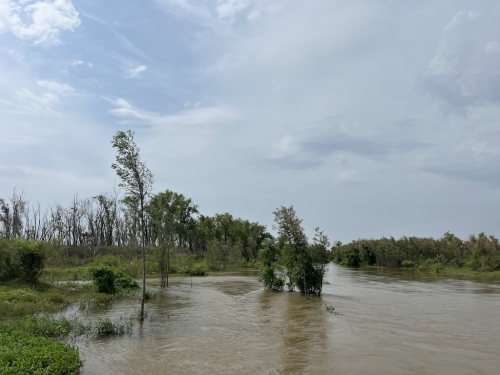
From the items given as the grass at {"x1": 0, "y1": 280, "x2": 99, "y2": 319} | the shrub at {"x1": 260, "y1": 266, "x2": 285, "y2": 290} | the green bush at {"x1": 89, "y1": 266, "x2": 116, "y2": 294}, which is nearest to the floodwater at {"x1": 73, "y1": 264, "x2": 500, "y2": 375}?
the grass at {"x1": 0, "y1": 280, "x2": 99, "y2": 319}

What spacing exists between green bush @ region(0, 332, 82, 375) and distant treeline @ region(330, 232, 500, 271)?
1872 inches

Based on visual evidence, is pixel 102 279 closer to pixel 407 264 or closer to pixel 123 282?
pixel 123 282

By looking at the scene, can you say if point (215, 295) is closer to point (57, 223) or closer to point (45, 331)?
point (45, 331)

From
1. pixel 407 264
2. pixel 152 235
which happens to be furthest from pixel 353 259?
pixel 152 235

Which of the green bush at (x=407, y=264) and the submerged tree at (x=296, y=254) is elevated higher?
the submerged tree at (x=296, y=254)

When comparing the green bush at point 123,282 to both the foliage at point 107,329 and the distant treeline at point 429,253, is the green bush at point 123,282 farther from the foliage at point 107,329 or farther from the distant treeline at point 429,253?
the distant treeline at point 429,253

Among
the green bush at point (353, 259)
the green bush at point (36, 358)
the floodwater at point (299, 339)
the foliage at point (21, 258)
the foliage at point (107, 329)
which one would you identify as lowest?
the green bush at point (353, 259)

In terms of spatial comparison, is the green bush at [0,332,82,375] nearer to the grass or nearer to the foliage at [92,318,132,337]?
the foliage at [92,318,132,337]

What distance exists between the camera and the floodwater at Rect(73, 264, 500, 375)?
9.28 metres

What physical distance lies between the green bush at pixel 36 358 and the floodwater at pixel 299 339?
1.07m

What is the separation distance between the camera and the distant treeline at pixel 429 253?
4672cm

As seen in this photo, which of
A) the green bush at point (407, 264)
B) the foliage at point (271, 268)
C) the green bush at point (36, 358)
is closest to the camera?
the green bush at point (36, 358)

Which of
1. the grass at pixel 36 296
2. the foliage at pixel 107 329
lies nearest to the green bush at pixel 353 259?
the grass at pixel 36 296

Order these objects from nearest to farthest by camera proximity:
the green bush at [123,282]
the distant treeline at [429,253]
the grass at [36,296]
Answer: the grass at [36,296], the green bush at [123,282], the distant treeline at [429,253]
